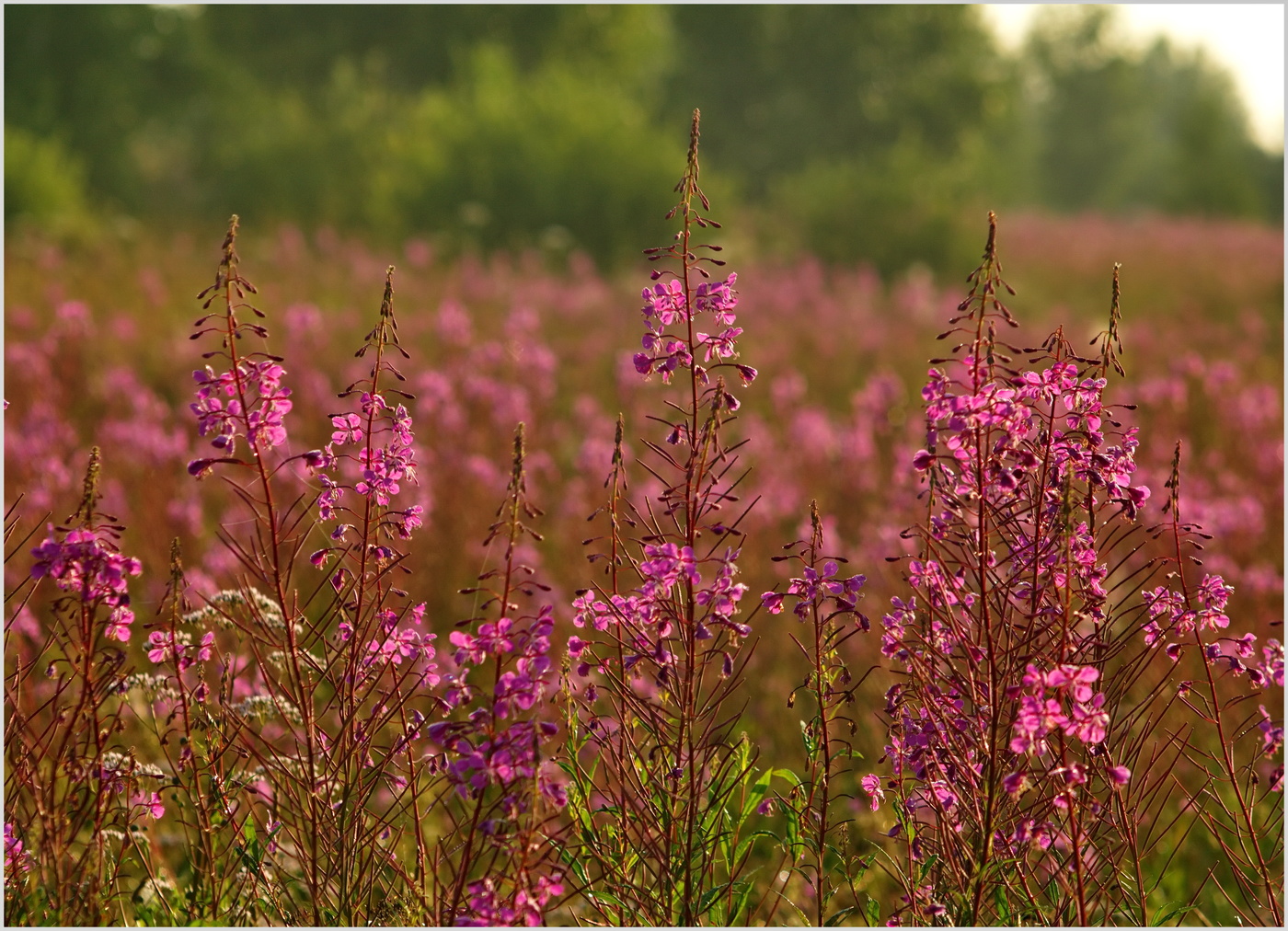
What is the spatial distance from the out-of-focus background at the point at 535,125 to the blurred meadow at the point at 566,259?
0.08m

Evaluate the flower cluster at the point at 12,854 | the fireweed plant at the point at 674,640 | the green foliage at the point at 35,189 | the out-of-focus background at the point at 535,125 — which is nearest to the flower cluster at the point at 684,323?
the fireweed plant at the point at 674,640

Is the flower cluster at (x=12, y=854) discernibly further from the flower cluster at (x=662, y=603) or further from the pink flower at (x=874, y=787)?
the pink flower at (x=874, y=787)

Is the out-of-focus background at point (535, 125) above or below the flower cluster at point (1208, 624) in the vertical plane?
above

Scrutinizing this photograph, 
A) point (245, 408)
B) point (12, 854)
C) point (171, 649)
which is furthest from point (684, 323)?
point (12, 854)

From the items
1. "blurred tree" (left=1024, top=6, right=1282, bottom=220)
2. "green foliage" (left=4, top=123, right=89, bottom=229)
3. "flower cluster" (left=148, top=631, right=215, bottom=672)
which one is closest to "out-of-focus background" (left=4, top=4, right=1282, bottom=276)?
"green foliage" (left=4, top=123, right=89, bottom=229)

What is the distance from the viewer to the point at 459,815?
4.03 meters

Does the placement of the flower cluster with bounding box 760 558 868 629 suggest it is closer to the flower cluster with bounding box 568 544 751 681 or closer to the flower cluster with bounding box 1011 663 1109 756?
the flower cluster with bounding box 568 544 751 681

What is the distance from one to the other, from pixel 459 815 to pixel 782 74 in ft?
108

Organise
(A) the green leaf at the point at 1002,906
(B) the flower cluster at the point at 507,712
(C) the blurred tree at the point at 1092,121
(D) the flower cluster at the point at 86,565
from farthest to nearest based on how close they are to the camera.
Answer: (C) the blurred tree at the point at 1092,121
(A) the green leaf at the point at 1002,906
(D) the flower cluster at the point at 86,565
(B) the flower cluster at the point at 507,712

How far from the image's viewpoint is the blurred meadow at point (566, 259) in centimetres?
577

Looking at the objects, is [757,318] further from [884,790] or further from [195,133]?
[195,133]

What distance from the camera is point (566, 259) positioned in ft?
49.4

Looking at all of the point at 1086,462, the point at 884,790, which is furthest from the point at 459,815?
the point at 1086,462

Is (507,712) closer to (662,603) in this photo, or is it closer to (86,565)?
(662,603)
